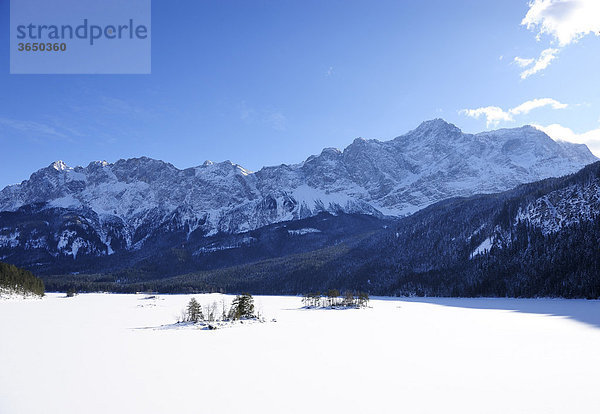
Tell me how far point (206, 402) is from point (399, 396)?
545 inches

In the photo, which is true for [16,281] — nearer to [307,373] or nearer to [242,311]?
[242,311]

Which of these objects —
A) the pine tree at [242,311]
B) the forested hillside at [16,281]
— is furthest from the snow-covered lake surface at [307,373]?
the forested hillside at [16,281]

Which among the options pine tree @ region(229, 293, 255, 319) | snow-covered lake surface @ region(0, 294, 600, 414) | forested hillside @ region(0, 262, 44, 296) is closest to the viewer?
snow-covered lake surface @ region(0, 294, 600, 414)

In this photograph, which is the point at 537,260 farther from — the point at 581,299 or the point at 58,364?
the point at 58,364

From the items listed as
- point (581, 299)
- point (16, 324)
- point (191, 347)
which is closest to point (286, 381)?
point (191, 347)

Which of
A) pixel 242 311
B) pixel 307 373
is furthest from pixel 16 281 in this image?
pixel 307 373

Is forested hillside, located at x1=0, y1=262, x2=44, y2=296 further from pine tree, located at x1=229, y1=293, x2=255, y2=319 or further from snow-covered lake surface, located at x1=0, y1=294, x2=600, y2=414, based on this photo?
snow-covered lake surface, located at x1=0, y1=294, x2=600, y2=414

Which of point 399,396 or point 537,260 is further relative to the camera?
point 537,260

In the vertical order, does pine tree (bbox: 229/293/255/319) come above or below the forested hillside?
below

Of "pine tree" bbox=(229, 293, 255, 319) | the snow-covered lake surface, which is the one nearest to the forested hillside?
"pine tree" bbox=(229, 293, 255, 319)

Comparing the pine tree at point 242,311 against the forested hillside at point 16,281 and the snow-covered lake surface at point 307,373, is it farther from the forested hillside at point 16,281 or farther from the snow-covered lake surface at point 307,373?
the forested hillside at point 16,281

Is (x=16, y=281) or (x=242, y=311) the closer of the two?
(x=242, y=311)

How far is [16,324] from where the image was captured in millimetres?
77062

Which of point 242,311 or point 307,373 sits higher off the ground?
point 307,373
